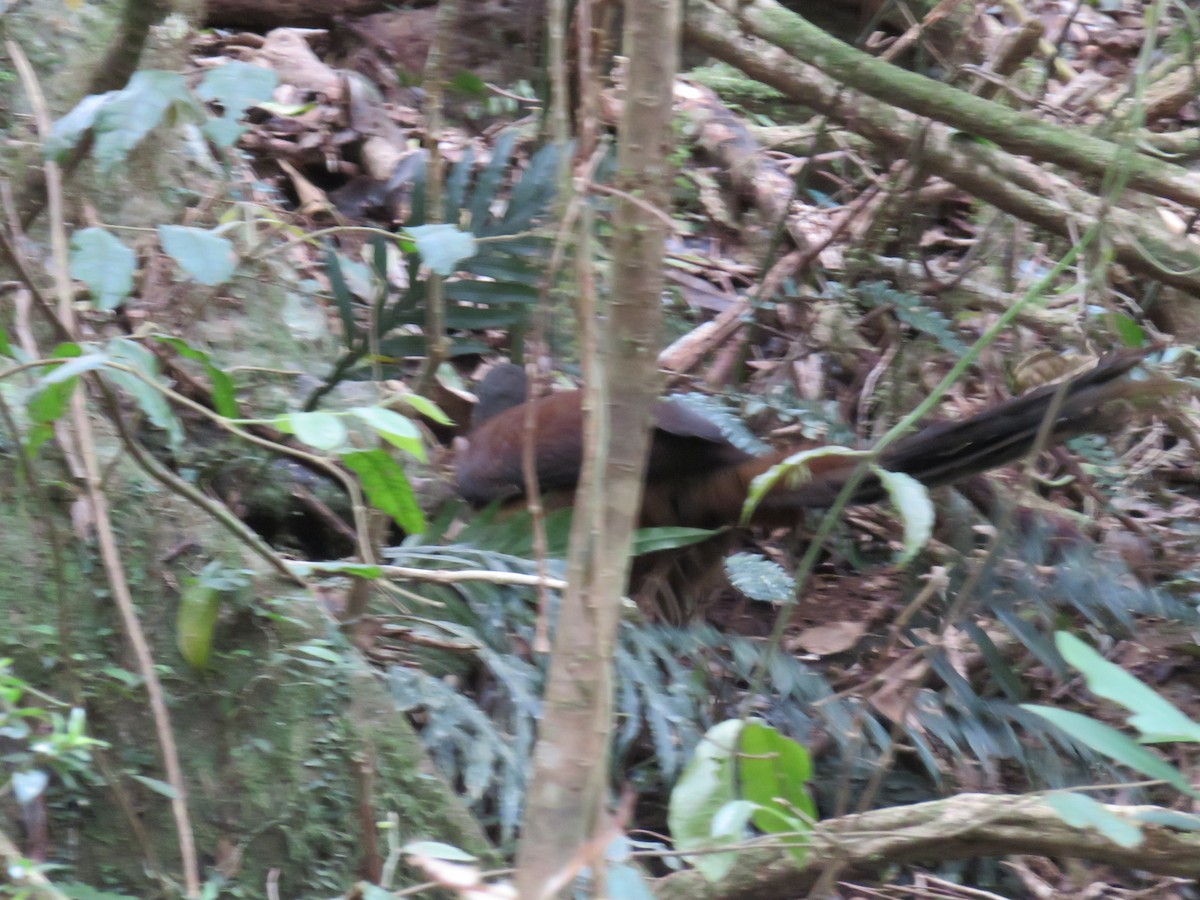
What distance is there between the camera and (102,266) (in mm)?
1459

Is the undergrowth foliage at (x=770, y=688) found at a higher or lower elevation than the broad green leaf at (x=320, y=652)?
lower

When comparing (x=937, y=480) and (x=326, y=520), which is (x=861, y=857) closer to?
(x=937, y=480)

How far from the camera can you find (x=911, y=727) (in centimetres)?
236

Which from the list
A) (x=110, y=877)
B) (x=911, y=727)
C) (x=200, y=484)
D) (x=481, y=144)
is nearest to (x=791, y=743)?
(x=110, y=877)

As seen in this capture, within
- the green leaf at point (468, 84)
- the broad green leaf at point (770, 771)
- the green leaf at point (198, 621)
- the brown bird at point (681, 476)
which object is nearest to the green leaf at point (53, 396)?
the green leaf at point (198, 621)

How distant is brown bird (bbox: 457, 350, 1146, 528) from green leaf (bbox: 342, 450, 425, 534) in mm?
756

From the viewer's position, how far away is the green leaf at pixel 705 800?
1.26m

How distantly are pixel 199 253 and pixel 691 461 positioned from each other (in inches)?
61.5

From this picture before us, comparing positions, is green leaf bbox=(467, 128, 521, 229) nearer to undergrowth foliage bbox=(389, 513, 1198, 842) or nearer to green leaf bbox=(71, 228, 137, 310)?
undergrowth foliage bbox=(389, 513, 1198, 842)

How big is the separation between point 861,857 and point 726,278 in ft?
7.92

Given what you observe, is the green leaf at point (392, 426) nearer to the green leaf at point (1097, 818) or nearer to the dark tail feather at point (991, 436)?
the green leaf at point (1097, 818)

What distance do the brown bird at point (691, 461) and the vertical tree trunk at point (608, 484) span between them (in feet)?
4.31

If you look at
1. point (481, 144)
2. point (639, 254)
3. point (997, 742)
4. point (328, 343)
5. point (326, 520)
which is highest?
point (639, 254)

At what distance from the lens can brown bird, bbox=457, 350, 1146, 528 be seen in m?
2.38
